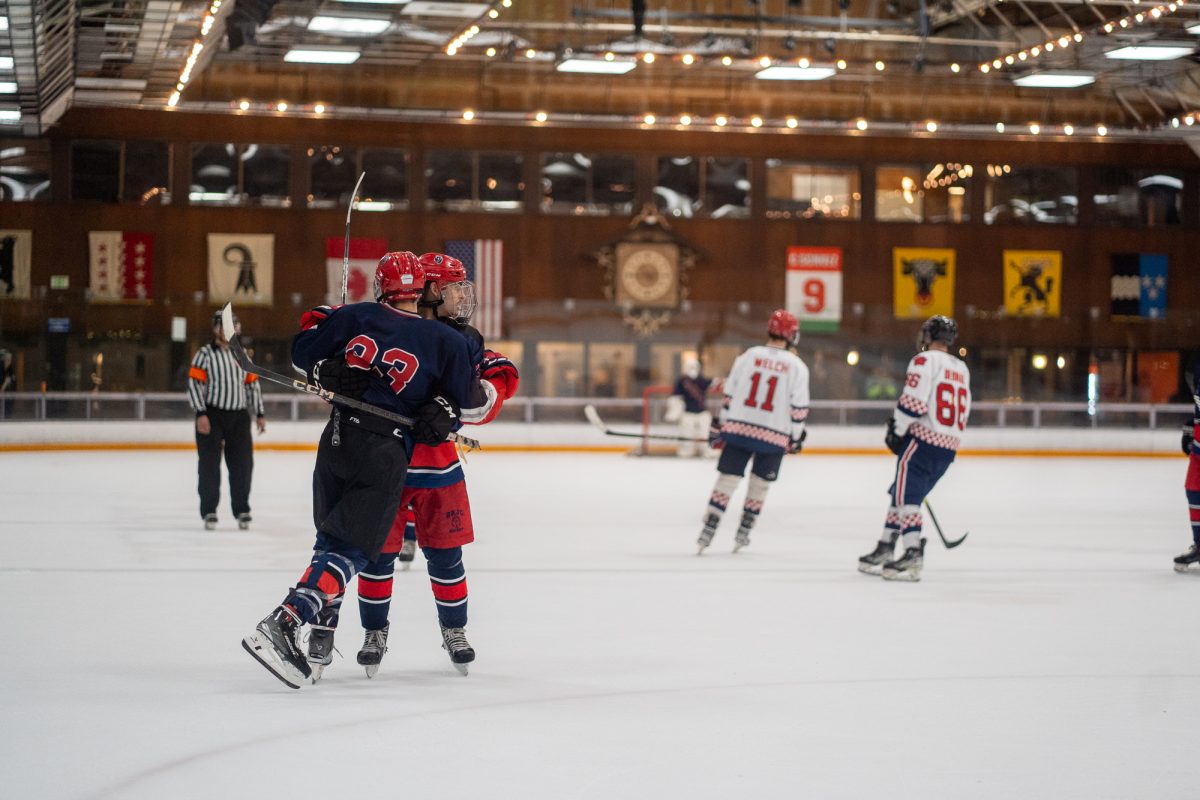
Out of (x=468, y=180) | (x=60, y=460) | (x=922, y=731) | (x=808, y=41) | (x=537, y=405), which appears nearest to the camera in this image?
(x=922, y=731)

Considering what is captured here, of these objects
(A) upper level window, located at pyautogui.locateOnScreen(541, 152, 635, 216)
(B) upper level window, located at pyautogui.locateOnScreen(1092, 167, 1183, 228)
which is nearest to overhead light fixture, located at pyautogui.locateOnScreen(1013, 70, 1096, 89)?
(B) upper level window, located at pyautogui.locateOnScreen(1092, 167, 1183, 228)

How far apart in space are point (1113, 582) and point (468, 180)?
18.0 metres

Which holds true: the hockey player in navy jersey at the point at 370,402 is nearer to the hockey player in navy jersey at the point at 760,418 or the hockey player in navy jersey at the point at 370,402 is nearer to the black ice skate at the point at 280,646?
the black ice skate at the point at 280,646

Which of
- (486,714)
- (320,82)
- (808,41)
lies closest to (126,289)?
(320,82)

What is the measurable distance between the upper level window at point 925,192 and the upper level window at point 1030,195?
41cm

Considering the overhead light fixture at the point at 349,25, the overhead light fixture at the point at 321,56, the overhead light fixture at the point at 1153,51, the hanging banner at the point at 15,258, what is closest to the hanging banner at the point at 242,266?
the hanging banner at the point at 15,258

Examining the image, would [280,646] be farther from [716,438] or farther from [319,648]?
[716,438]

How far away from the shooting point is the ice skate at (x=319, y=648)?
15.8 feet

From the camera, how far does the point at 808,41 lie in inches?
896

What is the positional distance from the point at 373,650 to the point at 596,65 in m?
16.5

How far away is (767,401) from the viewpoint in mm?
8703

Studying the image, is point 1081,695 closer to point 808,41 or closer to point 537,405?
point 537,405

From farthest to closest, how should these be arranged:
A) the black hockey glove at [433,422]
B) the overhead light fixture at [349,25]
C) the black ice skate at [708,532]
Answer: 1. the overhead light fixture at [349,25]
2. the black ice skate at [708,532]
3. the black hockey glove at [433,422]

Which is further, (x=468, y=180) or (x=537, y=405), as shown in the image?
(x=468, y=180)
